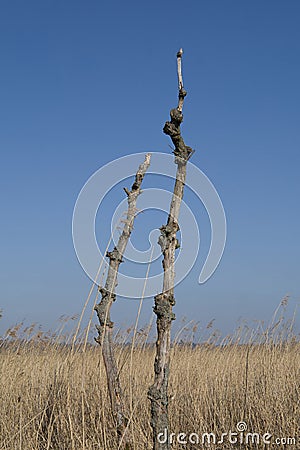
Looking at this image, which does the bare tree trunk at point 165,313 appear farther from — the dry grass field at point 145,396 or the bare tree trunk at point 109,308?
the bare tree trunk at point 109,308

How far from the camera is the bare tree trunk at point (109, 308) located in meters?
3.55

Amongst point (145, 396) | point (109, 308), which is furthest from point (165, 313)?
point (145, 396)

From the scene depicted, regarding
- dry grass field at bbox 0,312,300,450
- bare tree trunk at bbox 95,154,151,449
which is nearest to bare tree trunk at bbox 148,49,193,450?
dry grass field at bbox 0,312,300,450

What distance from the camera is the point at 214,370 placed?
6.23 meters

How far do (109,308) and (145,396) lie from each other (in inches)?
70.3

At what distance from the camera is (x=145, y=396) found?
5109 mm

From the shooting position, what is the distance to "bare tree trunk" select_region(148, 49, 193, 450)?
2.75m

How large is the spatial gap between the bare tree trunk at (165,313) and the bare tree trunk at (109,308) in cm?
72

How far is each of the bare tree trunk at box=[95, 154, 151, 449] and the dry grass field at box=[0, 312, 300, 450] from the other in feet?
0.39

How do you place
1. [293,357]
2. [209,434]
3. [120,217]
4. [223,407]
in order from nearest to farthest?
[120,217] < [209,434] < [223,407] < [293,357]

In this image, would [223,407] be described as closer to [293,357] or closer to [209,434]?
[209,434]

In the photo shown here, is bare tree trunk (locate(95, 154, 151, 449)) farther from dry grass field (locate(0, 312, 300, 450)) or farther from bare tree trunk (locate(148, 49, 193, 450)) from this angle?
bare tree trunk (locate(148, 49, 193, 450))

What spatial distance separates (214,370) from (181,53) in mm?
4241

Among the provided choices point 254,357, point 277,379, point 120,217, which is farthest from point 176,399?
point 120,217
